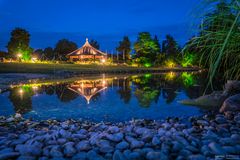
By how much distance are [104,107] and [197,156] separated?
5.20m

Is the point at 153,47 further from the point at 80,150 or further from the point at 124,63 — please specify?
the point at 80,150

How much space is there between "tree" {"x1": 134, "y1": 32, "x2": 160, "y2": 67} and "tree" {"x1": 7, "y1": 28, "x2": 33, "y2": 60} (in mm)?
17087

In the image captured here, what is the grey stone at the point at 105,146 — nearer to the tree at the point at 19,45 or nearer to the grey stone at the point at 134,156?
the grey stone at the point at 134,156

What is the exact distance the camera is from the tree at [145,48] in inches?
1671

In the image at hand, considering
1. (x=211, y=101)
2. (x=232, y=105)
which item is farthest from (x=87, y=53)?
(x=232, y=105)

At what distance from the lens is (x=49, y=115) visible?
6.85 metres

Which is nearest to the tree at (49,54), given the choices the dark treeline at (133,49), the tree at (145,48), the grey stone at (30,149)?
the dark treeline at (133,49)

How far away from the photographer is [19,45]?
127 ft

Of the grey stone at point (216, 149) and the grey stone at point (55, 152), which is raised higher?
the grey stone at point (216, 149)

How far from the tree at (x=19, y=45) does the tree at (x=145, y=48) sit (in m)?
17.1

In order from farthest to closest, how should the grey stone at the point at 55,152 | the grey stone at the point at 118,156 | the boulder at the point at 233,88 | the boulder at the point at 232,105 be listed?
the boulder at the point at 233,88 < the boulder at the point at 232,105 < the grey stone at the point at 55,152 < the grey stone at the point at 118,156

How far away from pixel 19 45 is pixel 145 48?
1947 cm

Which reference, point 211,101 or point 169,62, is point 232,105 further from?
point 169,62

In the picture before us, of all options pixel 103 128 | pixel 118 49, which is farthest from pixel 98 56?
pixel 103 128
